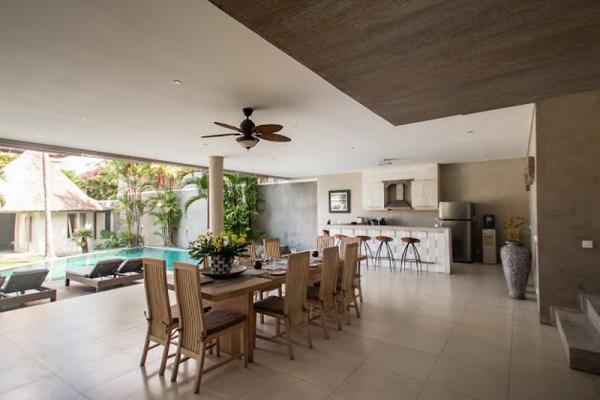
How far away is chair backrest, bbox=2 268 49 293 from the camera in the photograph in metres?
5.16

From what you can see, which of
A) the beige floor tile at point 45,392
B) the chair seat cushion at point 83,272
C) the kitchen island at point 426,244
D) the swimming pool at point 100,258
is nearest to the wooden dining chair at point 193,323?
the beige floor tile at point 45,392

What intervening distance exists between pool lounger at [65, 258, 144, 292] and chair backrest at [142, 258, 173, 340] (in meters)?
3.98

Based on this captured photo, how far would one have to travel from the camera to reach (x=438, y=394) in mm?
2387

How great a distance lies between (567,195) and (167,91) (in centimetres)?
484

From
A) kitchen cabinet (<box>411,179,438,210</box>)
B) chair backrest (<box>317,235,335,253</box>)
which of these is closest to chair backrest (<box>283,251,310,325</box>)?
chair backrest (<box>317,235,335,253</box>)

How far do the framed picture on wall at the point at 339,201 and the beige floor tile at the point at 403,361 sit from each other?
7411mm

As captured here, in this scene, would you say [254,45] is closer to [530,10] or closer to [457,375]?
[530,10]

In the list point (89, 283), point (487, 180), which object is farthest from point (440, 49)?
point (487, 180)

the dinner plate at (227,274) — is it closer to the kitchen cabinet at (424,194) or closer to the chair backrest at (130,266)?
the chair backrest at (130,266)

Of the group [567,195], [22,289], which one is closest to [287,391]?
[567,195]

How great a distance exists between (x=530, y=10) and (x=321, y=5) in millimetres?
757

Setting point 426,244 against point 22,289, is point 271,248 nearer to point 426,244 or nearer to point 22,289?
point 426,244

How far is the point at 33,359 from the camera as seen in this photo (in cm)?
303

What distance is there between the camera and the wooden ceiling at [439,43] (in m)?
1.07
